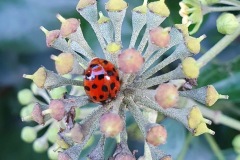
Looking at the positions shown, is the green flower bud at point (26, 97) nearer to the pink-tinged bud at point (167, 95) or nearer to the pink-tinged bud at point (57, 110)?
the pink-tinged bud at point (57, 110)

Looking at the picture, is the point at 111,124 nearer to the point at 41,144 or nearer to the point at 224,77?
the point at 41,144

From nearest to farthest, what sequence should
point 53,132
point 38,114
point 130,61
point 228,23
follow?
point 130,61 → point 38,114 → point 228,23 → point 53,132

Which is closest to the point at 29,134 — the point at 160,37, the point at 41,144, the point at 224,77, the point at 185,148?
the point at 41,144

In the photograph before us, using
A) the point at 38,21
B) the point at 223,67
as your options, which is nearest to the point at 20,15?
the point at 38,21

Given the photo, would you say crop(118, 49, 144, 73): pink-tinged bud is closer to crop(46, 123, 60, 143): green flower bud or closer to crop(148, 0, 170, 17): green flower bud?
crop(148, 0, 170, 17): green flower bud

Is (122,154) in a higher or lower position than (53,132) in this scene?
higher

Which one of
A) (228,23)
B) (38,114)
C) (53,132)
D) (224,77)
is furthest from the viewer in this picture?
(224,77)

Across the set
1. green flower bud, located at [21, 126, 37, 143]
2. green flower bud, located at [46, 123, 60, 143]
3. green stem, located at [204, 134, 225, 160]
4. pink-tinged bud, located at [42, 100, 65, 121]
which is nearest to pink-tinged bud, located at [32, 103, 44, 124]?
pink-tinged bud, located at [42, 100, 65, 121]
